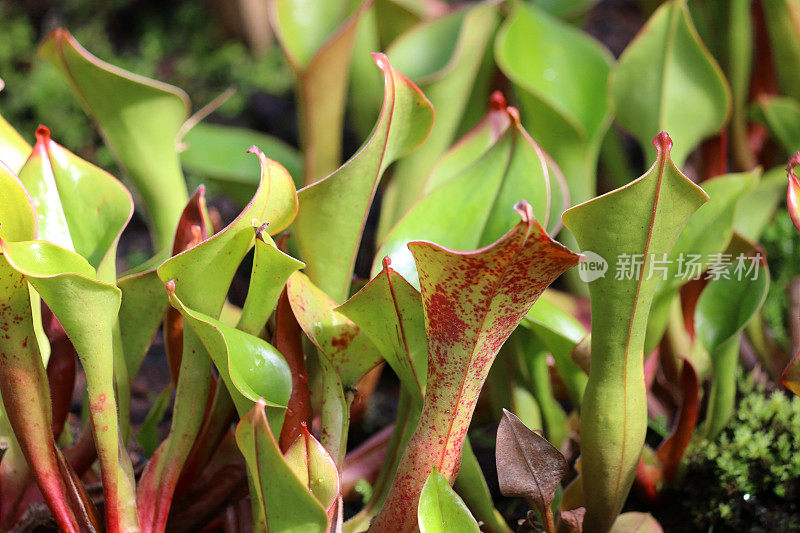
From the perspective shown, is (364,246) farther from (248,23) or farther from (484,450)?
(248,23)

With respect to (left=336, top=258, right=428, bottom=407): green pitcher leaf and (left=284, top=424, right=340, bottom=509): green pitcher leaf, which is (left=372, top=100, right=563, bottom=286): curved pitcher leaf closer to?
(left=336, top=258, right=428, bottom=407): green pitcher leaf

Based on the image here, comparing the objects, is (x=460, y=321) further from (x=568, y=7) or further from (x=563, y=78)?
(x=568, y=7)

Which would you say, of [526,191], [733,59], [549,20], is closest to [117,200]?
[526,191]

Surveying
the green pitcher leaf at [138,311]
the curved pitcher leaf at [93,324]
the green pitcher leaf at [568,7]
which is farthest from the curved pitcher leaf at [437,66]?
the curved pitcher leaf at [93,324]

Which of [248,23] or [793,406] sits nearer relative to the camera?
[793,406]

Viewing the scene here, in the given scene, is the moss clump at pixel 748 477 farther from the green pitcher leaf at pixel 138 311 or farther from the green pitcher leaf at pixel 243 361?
the green pitcher leaf at pixel 138 311

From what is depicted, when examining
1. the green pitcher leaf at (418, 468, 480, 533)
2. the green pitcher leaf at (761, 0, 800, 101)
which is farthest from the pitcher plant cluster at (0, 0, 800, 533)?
the green pitcher leaf at (761, 0, 800, 101)


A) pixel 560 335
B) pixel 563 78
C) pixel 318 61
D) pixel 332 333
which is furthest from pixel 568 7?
pixel 332 333
